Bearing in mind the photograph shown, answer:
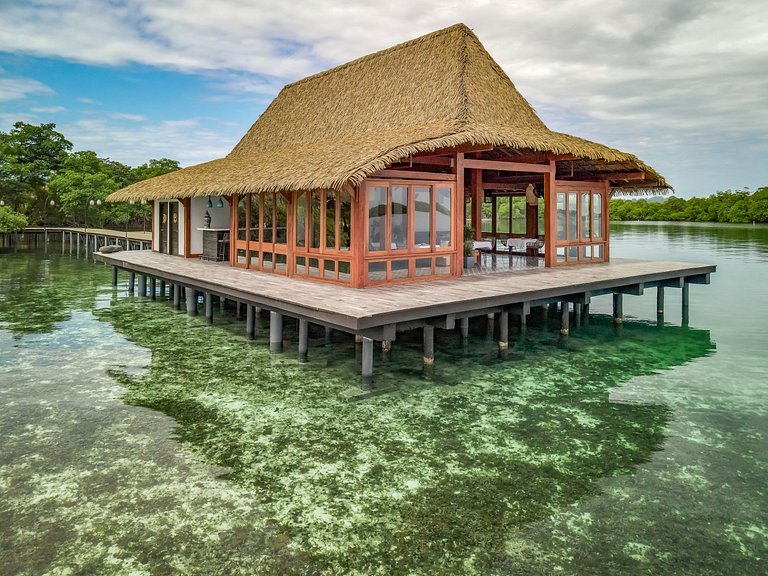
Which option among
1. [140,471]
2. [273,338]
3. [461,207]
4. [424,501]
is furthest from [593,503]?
[461,207]

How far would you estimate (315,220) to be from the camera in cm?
1020

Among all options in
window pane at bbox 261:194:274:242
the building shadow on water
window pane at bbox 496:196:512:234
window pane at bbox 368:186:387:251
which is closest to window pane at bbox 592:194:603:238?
Answer: the building shadow on water

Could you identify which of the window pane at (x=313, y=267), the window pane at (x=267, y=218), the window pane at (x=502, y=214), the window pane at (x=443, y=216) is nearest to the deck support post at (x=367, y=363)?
the window pane at (x=313, y=267)

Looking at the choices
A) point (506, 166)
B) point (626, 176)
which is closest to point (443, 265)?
point (506, 166)

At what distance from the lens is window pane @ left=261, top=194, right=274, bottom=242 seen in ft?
38.6

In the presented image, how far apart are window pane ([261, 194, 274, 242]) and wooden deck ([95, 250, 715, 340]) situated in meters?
0.83

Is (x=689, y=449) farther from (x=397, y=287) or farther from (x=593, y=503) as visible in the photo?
(x=397, y=287)

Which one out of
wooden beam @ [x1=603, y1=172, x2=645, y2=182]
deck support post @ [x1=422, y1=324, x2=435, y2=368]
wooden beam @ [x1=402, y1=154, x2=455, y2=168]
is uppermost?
wooden beam @ [x1=603, y1=172, x2=645, y2=182]

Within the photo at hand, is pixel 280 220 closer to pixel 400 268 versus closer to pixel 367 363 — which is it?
pixel 400 268

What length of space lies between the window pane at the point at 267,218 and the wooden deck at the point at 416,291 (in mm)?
828

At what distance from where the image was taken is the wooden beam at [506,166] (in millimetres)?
10909

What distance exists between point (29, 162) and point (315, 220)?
1753 inches

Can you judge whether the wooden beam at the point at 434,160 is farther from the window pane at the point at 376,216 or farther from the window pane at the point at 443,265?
the window pane at the point at 443,265

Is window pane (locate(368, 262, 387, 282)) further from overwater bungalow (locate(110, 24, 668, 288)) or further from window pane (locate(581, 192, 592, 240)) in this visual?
window pane (locate(581, 192, 592, 240))
